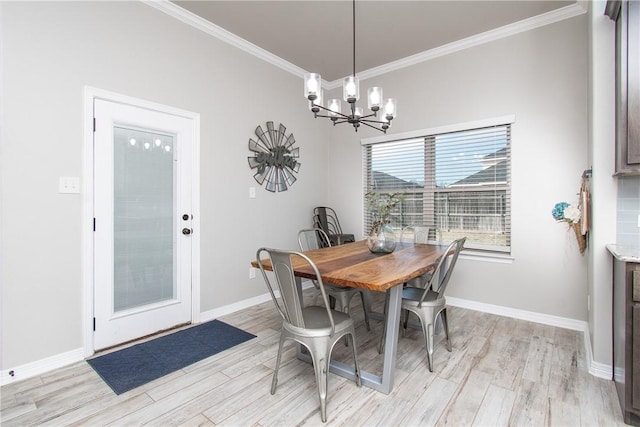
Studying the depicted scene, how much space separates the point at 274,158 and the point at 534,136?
9.12 feet

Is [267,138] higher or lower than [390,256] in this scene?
higher

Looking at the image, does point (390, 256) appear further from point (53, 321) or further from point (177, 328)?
point (53, 321)

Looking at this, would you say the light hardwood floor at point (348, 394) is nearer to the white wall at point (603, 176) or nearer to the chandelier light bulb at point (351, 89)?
the white wall at point (603, 176)

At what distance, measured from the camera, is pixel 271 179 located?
12.6 feet

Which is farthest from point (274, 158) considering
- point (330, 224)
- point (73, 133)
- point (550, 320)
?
point (550, 320)

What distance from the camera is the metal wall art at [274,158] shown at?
3.66 m

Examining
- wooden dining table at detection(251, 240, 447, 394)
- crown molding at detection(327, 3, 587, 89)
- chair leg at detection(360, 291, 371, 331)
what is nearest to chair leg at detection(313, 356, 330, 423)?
wooden dining table at detection(251, 240, 447, 394)

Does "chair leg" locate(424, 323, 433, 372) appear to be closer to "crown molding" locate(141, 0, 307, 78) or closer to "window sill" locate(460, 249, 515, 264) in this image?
"window sill" locate(460, 249, 515, 264)

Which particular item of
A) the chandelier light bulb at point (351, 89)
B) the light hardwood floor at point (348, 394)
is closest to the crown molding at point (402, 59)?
the chandelier light bulb at point (351, 89)

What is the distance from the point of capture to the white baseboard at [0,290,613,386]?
2.06m

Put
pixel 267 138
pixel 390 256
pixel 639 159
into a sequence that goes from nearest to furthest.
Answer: pixel 639 159 < pixel 390 256 < pixel 267 138

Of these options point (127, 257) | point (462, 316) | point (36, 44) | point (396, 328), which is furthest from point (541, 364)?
point (36, 44)

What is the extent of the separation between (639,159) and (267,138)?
3.23m

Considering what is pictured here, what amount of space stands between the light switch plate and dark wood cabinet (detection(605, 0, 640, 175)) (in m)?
3.66
